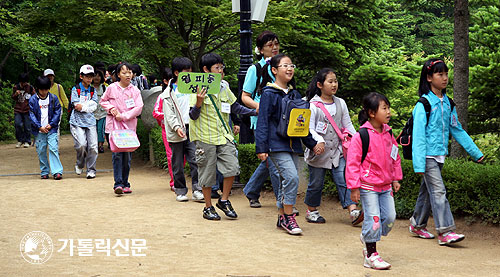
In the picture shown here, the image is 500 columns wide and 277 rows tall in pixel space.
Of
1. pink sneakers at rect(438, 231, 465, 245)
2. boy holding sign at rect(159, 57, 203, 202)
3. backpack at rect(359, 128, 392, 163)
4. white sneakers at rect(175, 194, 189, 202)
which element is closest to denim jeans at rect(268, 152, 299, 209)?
backpack at rect(359, 128, 392, 163)

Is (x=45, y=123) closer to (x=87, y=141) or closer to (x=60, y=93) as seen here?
(x=87, y=141)

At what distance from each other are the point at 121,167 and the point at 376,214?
4940mm

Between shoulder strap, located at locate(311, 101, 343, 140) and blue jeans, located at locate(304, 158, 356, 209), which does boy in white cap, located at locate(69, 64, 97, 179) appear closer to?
blue jeans, located at locate(304, 158, 356, 209)

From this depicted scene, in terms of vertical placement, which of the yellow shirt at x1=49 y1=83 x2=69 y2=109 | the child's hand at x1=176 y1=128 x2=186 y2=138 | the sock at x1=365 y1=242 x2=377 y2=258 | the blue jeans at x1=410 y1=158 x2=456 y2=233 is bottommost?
the sock at x1=365 y1=242 x2=377 y2=258

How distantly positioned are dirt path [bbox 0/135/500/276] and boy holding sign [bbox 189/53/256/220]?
387mm

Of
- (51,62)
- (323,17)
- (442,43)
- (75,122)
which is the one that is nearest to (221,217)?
(75,122)

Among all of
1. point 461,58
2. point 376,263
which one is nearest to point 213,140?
point 376,263

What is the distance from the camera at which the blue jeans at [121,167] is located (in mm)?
9305

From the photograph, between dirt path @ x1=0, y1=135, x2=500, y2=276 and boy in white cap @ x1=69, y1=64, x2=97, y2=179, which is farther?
boy in white cap @ x1=69, y1=64, x2=97, y2=179

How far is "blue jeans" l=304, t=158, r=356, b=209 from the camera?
7246 millimetres

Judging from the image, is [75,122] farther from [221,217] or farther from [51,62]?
[51,62]

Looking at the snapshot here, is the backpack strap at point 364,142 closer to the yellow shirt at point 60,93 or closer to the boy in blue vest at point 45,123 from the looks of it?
the boy in blue vest at point 45,123

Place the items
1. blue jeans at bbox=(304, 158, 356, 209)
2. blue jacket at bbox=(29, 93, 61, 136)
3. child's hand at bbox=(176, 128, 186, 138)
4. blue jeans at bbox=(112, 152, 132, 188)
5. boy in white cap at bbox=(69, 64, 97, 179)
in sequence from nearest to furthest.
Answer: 1. blue jeans at bbox=(304, 158, 356, 209)
2. child's hand at bbox=(176, 128, 186, 138)
3. blue jeans at bbox=(112, 152, 132, 188)
4. blue jacket at bbox=(29, 93, 61, 136)
5. boy in white cap at bbox=(69, 64, 97, 179)

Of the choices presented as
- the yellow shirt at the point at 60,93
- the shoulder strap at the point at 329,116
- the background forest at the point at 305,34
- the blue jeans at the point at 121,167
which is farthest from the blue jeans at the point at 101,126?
the shoulder strap at the point at 329,116
